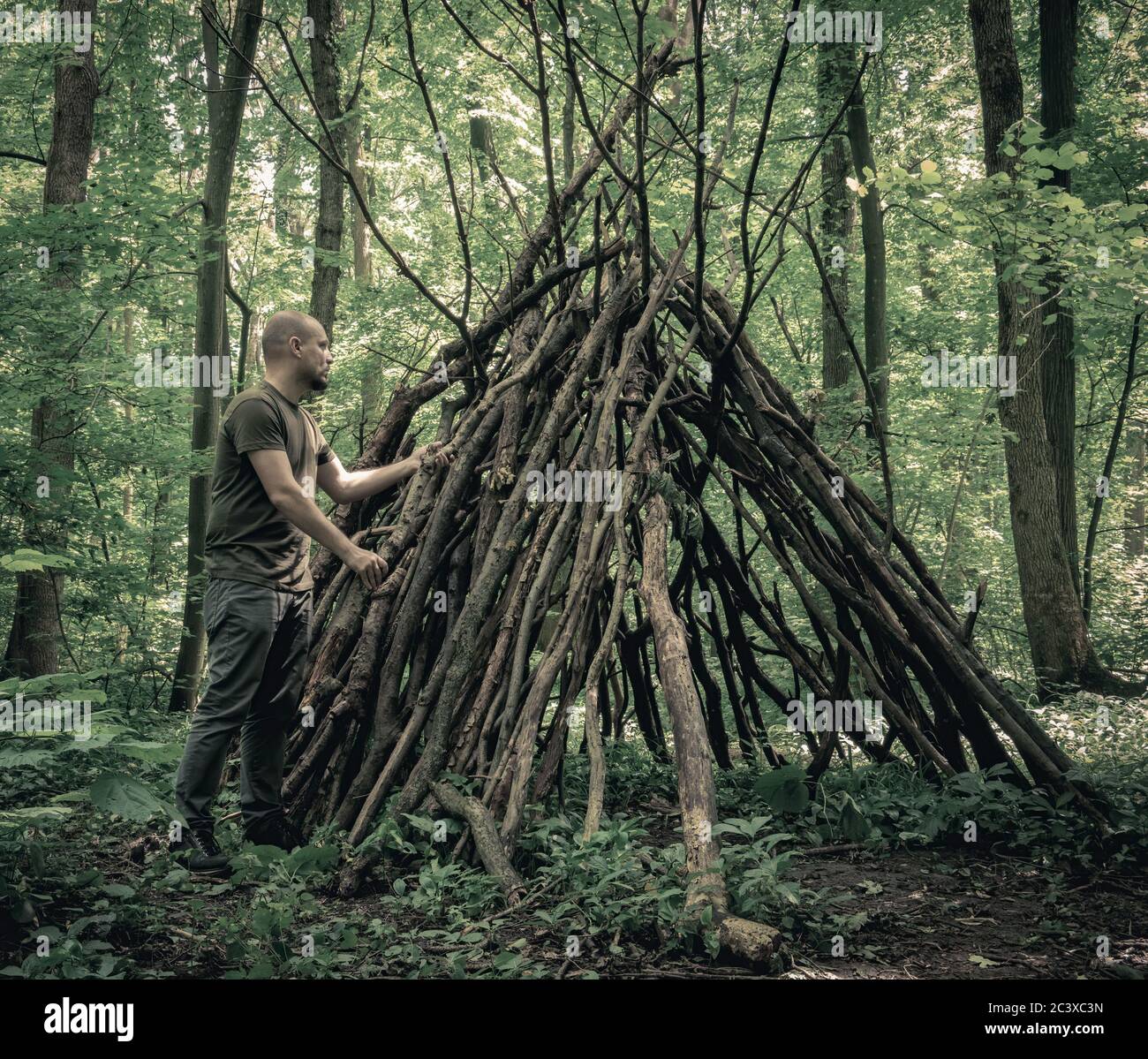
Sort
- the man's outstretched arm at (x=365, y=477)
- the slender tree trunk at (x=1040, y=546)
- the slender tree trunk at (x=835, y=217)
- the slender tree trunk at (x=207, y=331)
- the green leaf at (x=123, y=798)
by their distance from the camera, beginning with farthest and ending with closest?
the slender tree trunk at (x=835, y=217) → the slender tree trunk at (x=207, y=331) → the slender tree trunk at (x=1040, y=546) → the man's outstretched arm at (x=365, y=477) → the green leaf at (x=123, y=798)

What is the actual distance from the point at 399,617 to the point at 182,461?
166 inches

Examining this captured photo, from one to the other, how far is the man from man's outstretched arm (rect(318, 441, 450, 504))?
192 millimetres

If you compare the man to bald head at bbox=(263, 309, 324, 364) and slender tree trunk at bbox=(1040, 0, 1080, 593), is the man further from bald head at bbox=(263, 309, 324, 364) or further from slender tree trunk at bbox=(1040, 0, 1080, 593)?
slender tree trunk at bbox=(1040, 0, 1080, 593)

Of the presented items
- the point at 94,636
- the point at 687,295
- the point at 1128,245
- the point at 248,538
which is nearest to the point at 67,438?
the point at 94,636

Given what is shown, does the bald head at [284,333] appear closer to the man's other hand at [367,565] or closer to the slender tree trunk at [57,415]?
the man's other hand at [367,565]

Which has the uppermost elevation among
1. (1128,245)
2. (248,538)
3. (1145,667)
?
(1128,245)

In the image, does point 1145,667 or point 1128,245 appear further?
point 1145,667

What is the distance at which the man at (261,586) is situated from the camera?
11.0 feet

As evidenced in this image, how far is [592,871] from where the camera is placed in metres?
2.77

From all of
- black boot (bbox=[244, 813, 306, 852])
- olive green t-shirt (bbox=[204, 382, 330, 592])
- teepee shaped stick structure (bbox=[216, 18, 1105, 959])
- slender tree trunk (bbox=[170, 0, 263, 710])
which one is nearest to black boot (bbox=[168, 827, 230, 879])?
black boot (bbox=[244, 813, 306, 852])

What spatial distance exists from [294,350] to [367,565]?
892 millimetres

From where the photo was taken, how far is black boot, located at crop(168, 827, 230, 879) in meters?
3.22

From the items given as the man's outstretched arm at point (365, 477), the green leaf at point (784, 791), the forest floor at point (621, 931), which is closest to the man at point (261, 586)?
the man's outstretched arm at point (365, 477)

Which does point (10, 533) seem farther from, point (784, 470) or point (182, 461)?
point (784, 470)
